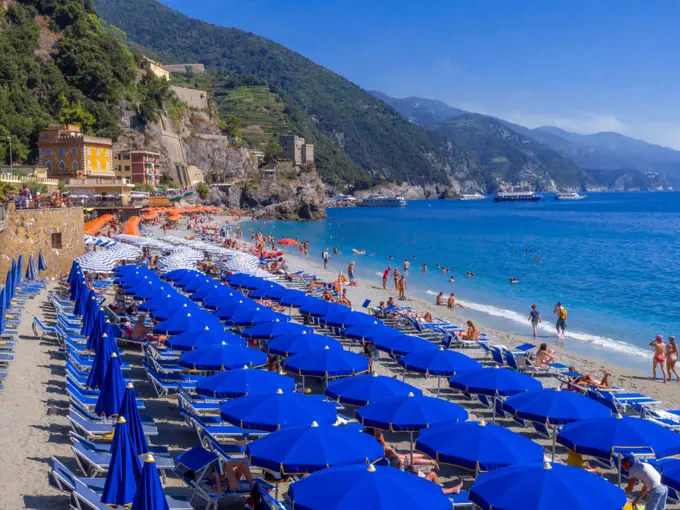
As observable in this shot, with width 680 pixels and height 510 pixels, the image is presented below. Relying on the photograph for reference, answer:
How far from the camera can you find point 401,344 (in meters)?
13.4

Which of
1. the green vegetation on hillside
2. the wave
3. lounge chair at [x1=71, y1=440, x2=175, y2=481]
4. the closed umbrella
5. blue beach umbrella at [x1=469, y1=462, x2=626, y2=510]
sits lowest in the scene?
the wave

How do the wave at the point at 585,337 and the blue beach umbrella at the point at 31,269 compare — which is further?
the blue beach umbrella at the point at 31,269

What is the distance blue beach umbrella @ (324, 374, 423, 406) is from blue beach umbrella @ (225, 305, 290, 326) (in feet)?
18.4

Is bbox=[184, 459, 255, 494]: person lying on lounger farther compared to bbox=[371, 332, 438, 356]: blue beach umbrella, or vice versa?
bbox=[371, 332, 438, 356]: blue beach umbrella

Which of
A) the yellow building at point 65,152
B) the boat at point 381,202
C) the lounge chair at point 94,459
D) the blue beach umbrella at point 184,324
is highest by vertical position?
the yellow building at point 65,152

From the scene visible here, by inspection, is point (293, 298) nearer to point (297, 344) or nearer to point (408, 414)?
point (297, 344)

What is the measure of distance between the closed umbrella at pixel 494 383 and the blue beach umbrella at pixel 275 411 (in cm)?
306

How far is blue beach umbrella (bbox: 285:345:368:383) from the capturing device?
36.2ft

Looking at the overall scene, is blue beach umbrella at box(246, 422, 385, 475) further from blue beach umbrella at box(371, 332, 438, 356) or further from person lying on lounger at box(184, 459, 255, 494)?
blue beach umbrella at box(371, 332, 438, 356)

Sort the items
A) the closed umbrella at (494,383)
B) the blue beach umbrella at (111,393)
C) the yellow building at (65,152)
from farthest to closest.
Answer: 1. the yellow building at (65,152)
2. the closed umbrella at (494,383)
3. the blue beach umbrella at (111,393)

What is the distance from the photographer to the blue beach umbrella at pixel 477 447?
7.30 m

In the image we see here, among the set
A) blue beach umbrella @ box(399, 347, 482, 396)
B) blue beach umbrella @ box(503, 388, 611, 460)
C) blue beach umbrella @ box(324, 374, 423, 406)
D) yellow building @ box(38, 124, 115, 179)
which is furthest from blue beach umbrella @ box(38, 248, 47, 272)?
yellow building @ box(38, 124, 115, 179)

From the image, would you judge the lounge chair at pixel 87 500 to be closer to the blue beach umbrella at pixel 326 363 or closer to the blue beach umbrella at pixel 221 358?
the blue beach umbrella at pixel 221 358

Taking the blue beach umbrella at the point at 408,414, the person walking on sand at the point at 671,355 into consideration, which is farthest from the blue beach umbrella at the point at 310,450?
the person walking on sand at the point at 671,355
